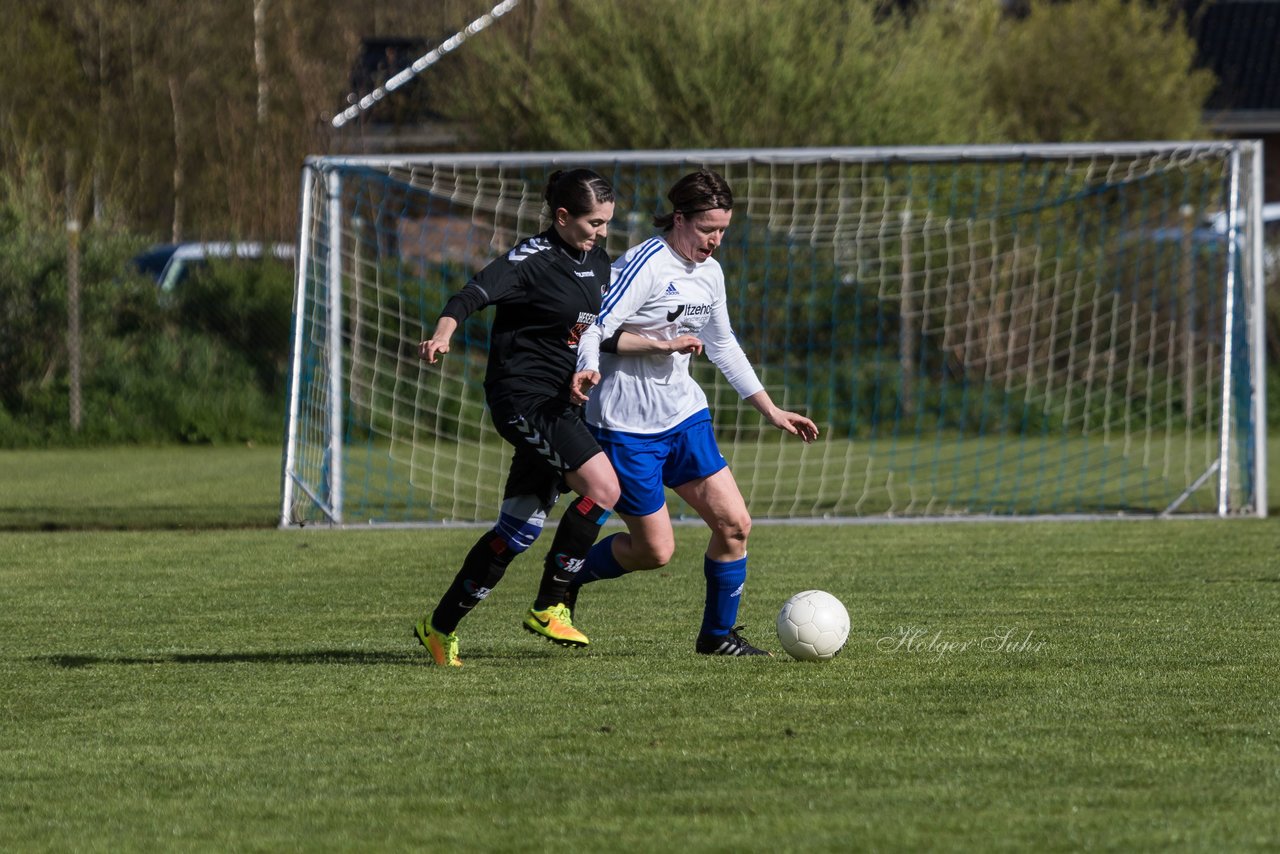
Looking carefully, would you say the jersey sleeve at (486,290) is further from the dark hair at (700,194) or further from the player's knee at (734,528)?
the player's knee at (734,528)

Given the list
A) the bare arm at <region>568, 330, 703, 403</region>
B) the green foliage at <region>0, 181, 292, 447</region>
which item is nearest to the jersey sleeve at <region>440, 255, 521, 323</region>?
the bare arm at <region>568, 330, 703, 403</region>

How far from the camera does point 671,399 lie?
21.5ft

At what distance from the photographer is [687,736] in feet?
16.9

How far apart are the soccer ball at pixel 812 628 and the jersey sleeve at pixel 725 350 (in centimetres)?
87

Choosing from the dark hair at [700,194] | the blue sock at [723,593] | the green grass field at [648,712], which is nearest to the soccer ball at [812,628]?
the green grass field at [648,712]

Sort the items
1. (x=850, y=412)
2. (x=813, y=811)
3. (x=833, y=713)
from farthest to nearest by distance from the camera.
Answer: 1. (x=850, y=412)
2. (x=833, y=713)
3. (x=813, y=811)

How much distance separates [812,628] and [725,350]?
3.79 ft

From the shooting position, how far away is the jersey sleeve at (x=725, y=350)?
22.5 ft

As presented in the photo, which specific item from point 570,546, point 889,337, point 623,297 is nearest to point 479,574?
point 570,546

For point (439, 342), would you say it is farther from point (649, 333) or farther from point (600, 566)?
point (600, 566)

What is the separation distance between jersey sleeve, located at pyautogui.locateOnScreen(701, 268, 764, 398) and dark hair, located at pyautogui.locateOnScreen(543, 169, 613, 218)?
59cm

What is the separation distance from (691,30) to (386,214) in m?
4.11

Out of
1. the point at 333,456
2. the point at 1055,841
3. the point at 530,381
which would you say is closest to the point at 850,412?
the point at 333,456

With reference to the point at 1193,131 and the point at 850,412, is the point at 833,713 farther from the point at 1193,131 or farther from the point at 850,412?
the point at 1193,131
